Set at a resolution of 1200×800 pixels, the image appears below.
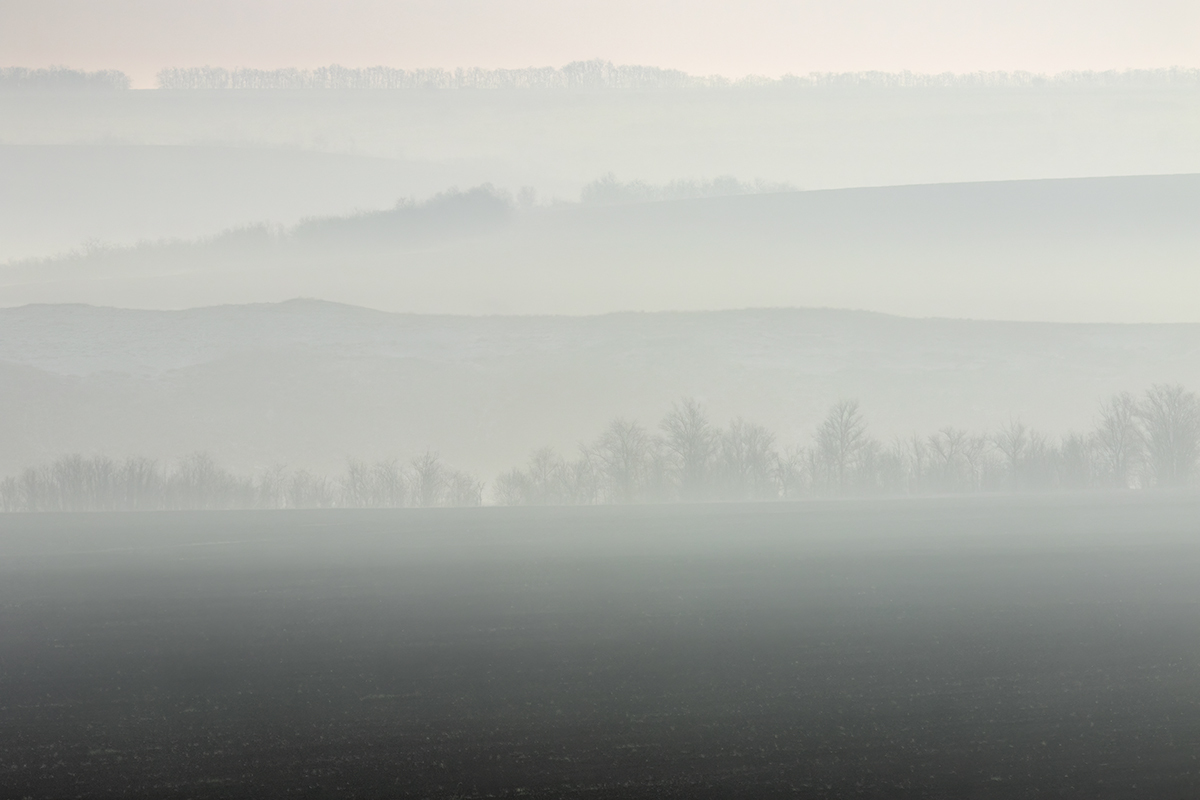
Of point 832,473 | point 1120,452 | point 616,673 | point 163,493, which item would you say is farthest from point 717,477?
point 616,673

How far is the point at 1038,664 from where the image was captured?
128 ft

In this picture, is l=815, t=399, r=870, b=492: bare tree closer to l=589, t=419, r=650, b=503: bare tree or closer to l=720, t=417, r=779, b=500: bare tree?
l=720, t=417, r=779, b=500: bare tree

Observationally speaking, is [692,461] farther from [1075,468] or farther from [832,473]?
[1075,468]

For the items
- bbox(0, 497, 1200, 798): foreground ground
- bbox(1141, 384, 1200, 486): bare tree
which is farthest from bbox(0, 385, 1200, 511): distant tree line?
bbox(0, 497, 1200, 798): foreground ground

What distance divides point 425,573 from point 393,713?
34.5 m

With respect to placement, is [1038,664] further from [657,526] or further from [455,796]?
[657,526]

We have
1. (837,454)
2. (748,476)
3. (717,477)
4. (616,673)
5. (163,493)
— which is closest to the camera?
(616,673)

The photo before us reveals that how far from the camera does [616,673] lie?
129 feet

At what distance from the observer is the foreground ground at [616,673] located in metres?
28.7

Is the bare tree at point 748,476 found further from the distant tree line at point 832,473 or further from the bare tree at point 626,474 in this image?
the bare tree at point 626,474

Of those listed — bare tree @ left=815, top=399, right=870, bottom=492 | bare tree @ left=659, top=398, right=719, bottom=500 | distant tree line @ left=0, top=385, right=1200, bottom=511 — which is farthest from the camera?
→ bare tree @ left=815, top=399, right=870, bottom=492

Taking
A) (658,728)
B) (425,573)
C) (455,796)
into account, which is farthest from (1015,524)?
(455,796)

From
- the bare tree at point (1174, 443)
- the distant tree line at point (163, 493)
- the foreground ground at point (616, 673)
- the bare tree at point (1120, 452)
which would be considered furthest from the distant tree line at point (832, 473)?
the foreground ground at point (616, 673)

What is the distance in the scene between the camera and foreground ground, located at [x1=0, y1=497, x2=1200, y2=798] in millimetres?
28734
